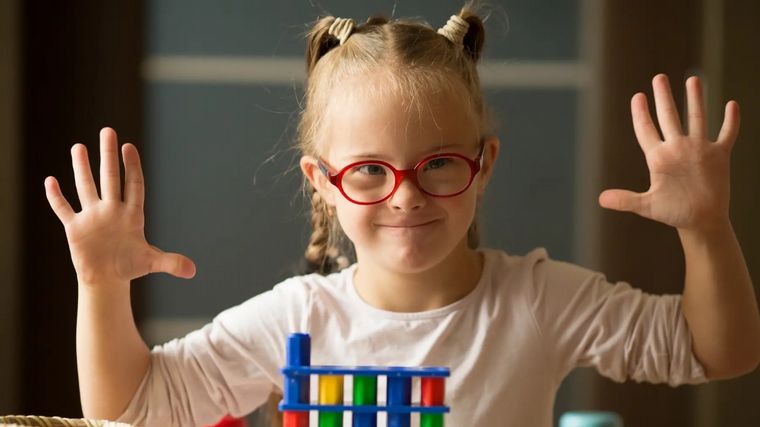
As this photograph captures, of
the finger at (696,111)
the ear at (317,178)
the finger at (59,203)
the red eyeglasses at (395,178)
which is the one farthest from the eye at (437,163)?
the finger at (59,203)

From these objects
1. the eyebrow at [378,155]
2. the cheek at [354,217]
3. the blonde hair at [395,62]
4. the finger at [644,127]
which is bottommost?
the cheek at [354,217]

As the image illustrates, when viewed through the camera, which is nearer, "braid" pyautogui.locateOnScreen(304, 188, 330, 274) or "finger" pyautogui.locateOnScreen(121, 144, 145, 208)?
"finger" pyautogui.locateOnScreen(121, 144, 145, 208)

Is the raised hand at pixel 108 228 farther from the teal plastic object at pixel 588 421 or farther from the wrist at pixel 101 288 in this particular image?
the teal plastic object at pixel 588 421

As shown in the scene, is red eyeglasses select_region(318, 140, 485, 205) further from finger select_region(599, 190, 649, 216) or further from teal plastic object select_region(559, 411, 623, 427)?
teal plastic object select_region(559, 411, 623, 427)

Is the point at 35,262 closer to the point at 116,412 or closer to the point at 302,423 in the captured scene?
the point at 116,412

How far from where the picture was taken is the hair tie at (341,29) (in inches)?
48.7

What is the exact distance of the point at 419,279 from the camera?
1.23 meters

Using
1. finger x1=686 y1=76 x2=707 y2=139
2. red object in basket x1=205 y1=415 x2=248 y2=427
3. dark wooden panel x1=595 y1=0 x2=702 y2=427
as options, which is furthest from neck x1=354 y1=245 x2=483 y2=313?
dark wooden panel x1=595 y1=0 x2=702 y2=427

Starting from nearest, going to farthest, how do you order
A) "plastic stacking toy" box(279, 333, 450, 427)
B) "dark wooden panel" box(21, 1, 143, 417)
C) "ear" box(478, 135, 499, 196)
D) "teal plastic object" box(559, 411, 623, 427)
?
1. "plastic stacking toy" box(279, 333, 450, 427)
2. "teal plastic object" box(559, 411, 623, 427)
3. "ear" box(478, 135, 499, 196)
4. "dark wooden panel" box(21, 1, 143, 417)

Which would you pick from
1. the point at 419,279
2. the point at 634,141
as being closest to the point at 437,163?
the point at 419,279

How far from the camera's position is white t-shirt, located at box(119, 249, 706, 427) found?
117 centimetres

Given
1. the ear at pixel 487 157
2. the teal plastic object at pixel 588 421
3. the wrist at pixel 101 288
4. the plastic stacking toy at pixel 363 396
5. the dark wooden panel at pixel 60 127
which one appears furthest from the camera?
the dark wooden panel at pixel 60 127

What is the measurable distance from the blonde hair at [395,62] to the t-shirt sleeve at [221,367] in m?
0.16

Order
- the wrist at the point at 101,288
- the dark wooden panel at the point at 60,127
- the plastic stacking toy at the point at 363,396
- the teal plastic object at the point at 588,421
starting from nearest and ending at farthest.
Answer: the plastic stacking toy at the point at 363,396
the teal plastic object at the point at 588,421
the wrist at the point at 101,288
the dark wooden panel at the point at 60,127
